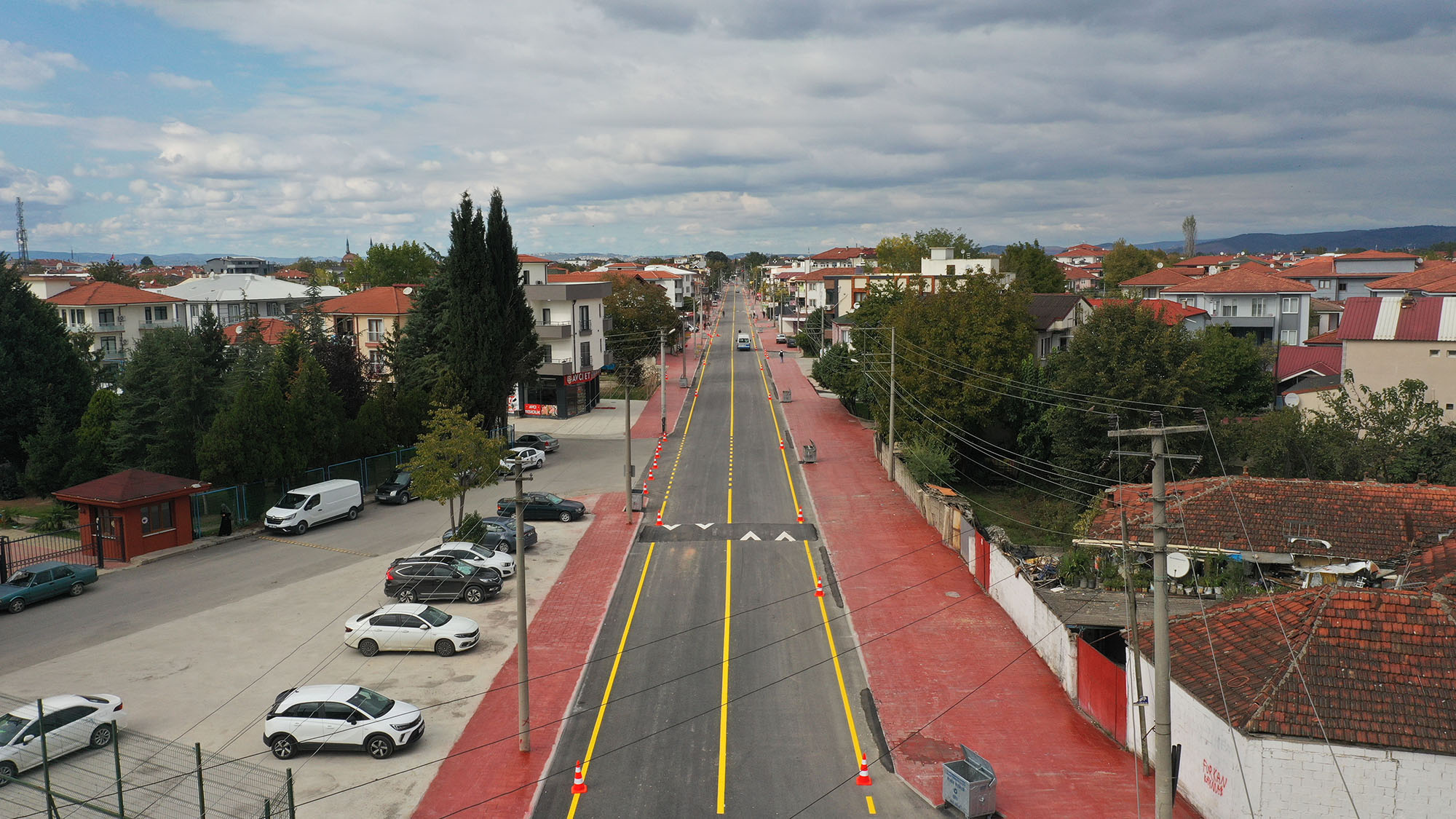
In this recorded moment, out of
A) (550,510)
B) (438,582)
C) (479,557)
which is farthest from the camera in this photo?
(550,510)

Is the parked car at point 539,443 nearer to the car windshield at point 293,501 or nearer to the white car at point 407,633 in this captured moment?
the car windshield at point 293,501

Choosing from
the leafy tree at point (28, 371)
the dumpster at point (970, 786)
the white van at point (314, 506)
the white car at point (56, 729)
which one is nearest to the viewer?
the dumpster at point (970, 786)

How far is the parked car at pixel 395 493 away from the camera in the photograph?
4175 centimetres

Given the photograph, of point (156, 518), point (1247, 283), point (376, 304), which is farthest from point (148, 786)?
point (1247, 283)

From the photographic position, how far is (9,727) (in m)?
17.1

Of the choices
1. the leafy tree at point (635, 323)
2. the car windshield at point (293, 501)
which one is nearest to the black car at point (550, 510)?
the car windshield at point (293, 501)

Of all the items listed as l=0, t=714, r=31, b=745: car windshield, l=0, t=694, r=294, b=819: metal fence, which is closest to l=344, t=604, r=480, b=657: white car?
l=0, t=694, r=294, b=819: metal fence

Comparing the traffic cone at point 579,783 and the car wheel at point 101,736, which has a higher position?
the car wheel at point 101,736

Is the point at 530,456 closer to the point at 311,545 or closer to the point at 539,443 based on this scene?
the point at 539,443

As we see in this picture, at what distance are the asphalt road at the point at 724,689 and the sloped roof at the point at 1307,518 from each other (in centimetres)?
969

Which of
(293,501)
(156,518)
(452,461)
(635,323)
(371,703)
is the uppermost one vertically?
(635,323)

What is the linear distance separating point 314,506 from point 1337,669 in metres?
34.6

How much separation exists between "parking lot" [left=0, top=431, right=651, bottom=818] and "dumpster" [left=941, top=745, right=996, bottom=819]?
989cm

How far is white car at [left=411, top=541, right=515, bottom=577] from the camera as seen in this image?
29472mm
